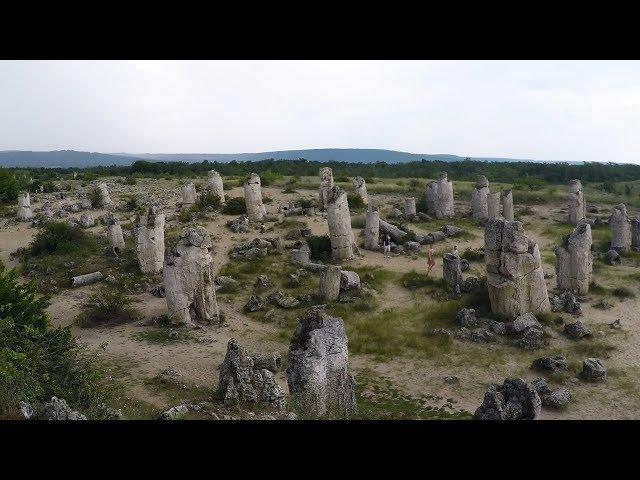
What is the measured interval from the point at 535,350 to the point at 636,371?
2.00 m

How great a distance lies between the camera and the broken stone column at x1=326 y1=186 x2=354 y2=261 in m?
19.4

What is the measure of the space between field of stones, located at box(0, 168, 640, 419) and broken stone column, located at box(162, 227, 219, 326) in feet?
0.12

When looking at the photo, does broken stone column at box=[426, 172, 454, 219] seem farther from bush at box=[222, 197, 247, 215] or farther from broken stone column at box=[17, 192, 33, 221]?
broken stone column at box=[17, 192, 33, 221]

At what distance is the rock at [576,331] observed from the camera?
12859 mm

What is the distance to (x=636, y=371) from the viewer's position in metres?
11.2

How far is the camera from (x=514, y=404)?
839cm

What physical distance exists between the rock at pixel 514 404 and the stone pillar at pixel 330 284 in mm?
7490

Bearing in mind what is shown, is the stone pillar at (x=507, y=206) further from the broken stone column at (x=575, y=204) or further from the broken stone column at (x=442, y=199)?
the broken stone column at (x=575, y=204)

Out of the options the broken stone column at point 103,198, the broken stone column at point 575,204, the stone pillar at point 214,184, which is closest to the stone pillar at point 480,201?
the broken stone column at point 575,204

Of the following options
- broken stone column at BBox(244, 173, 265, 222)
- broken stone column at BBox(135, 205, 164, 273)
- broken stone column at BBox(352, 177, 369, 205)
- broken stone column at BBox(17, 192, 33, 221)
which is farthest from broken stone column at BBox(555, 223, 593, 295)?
broken stone column at BBox(17, 192, 33, 221)

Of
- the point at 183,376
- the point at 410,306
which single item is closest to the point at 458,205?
the point at 410,306

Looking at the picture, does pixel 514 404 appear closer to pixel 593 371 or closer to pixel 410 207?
pixel 593 371

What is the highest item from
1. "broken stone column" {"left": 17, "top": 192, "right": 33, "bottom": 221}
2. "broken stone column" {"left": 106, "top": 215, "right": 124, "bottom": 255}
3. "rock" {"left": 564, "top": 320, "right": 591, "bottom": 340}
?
"broken stone column" {"left": 17, "top": 192, "right": 33, "bottom": 221}
